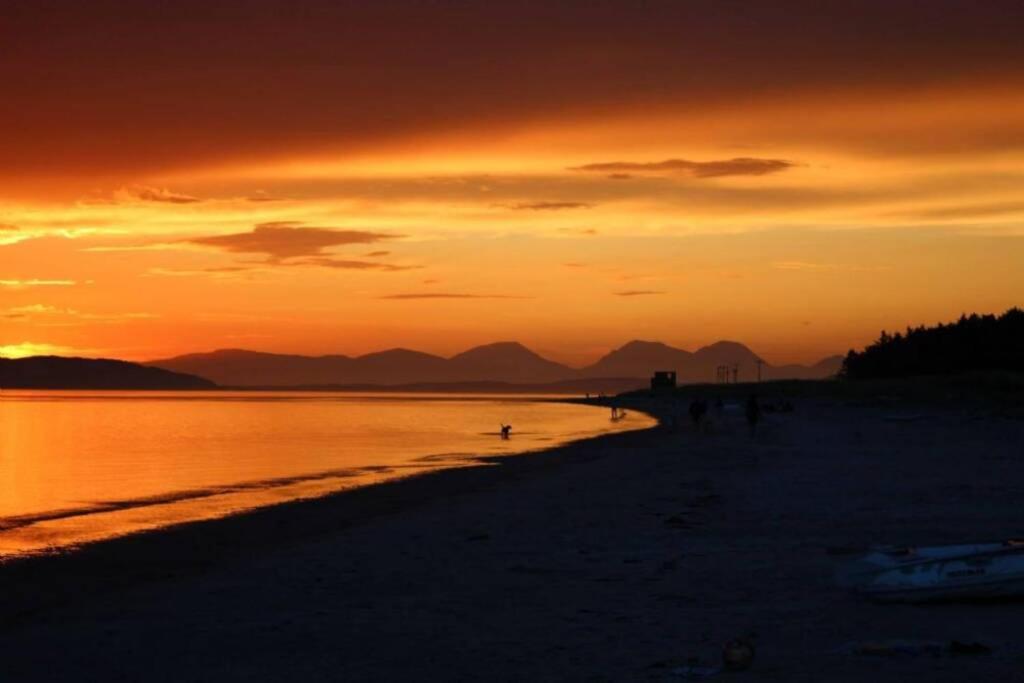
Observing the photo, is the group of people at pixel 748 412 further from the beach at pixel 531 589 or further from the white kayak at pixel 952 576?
the white kayak at pixel 952 576

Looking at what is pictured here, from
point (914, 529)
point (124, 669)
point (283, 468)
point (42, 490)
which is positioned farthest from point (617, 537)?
point (283, 468)

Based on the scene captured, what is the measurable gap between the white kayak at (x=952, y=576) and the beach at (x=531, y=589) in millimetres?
236

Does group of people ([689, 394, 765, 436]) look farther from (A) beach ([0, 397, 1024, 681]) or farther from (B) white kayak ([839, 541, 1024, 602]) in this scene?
(B) white kayak ([839, 541, 1024, 602])

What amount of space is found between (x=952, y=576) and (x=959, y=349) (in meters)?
129

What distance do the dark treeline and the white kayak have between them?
388ft

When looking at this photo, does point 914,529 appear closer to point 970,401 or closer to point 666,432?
point 666,432

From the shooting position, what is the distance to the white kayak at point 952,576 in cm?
1256

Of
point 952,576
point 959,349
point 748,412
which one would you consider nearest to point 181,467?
point 748,412

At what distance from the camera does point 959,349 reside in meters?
133

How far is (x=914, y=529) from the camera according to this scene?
19266 millimetres

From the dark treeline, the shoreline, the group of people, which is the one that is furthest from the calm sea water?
the dark treeline

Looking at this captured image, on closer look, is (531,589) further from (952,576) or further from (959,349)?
(959,349)

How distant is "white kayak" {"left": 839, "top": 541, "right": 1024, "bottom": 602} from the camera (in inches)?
495

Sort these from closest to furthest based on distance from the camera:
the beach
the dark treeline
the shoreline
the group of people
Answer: the beach → the shoreline → the group of people → the dark treeline
